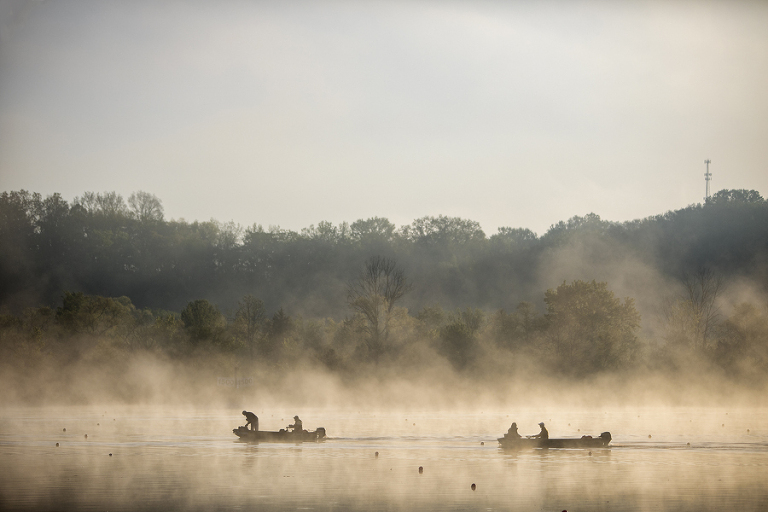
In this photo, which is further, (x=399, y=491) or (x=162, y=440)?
(x=162, y=440)

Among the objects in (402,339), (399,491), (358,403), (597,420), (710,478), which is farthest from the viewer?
(402,339)

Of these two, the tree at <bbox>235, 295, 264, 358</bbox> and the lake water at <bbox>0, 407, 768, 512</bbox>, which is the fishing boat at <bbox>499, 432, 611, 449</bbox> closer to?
the lake water at <bbox>0, 407, 768, 512</bbox>

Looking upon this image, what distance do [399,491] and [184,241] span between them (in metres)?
149

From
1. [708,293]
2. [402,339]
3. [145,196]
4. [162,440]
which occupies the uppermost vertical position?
[145,196]

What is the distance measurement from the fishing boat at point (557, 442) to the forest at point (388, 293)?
5090cm

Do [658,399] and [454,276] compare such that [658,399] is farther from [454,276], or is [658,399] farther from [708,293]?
[454,276]

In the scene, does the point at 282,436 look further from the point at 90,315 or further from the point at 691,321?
the point at 691,321

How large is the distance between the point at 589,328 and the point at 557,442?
55.4 m

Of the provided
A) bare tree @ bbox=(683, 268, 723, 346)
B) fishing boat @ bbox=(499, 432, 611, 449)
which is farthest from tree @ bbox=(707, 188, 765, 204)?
fishing boat @ bbox=(499, 432, 611, 449)

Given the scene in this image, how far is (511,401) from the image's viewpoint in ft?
292

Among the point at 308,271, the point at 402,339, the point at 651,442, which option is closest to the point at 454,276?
the point at 308,271

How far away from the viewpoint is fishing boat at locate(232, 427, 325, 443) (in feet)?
143

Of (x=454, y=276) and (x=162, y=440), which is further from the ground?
(x=454, y=276)

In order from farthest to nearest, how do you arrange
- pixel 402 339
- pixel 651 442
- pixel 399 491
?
pixel 402 339
pixel 651 442
pixel 399 491
